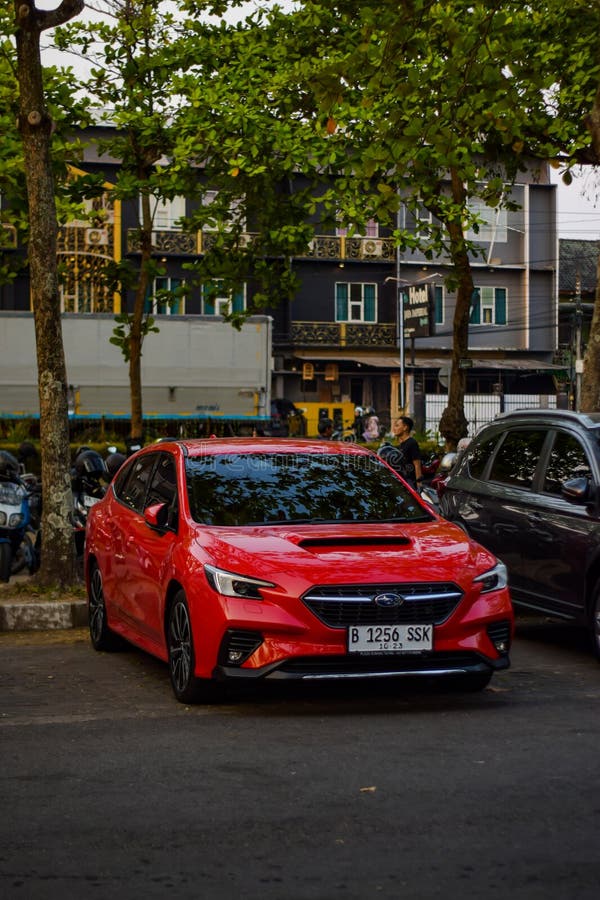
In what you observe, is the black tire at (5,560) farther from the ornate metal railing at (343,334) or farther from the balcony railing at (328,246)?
the ornate metal railing at (343,334)

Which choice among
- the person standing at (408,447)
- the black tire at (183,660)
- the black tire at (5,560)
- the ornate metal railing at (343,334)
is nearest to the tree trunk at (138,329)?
the person standing at (408,447)

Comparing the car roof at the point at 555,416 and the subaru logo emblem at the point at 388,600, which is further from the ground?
the car roof at the point at 555,416

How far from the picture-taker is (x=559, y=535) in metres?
10.2

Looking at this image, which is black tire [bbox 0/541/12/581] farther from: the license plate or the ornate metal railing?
the ornate metal railing

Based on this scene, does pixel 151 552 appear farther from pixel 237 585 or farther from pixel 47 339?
pixel 47 339

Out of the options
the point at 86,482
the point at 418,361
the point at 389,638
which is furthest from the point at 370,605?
the point at 418,361

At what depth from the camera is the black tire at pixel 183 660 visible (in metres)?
7.85

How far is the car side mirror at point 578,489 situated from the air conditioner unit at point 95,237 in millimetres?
43865

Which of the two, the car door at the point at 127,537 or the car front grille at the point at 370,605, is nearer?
the car front grille at the point at 370,605

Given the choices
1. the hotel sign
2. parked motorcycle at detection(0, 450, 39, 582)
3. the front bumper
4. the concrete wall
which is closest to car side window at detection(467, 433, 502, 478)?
the front bumper

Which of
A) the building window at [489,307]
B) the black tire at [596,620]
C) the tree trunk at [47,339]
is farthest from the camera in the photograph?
the building window at [489,307]

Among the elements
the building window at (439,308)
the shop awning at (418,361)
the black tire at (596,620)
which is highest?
the building window at (439,308)

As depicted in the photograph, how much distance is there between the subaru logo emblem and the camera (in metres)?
7.57

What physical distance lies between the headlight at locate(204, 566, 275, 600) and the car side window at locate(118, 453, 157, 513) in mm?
1987
